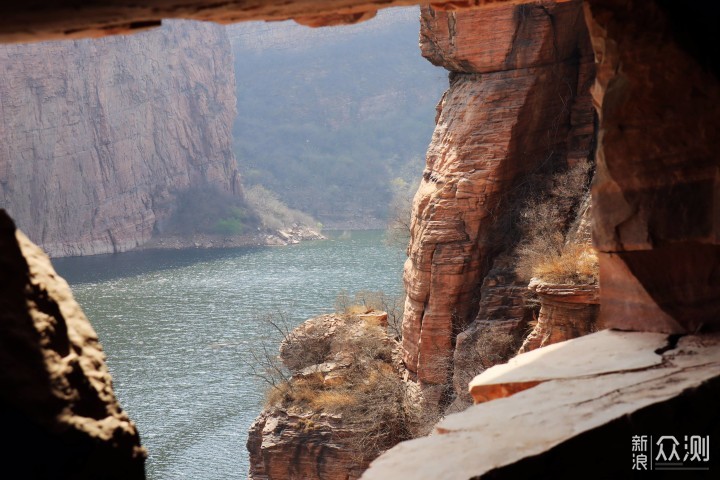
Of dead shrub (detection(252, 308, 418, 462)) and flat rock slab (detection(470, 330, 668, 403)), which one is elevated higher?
flat rock slab (detection(470, 330, 668, 403))

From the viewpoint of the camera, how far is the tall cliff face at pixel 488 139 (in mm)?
15758

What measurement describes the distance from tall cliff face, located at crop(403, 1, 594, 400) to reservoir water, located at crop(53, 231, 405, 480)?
659 centimetres

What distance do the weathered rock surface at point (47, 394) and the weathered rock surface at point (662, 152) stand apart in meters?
3.14

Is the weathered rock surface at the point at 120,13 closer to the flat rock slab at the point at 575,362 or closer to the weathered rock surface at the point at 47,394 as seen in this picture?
the weathered rock surface at the point at 47,394

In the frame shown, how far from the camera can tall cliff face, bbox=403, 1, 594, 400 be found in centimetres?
1576

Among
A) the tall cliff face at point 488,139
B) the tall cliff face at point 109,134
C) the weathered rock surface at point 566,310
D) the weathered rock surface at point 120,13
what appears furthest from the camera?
the tall cliff face at point 109,134

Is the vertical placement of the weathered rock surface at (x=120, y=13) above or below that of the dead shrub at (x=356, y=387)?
above

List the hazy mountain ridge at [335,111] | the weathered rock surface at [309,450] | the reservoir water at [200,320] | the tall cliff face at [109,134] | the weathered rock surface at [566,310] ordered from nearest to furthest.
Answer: the weathered rock surface at [566,310]
the weathered rock surface at [309,450]
the reservoir water at [200,320]
the tall cliff face at [109,134]
the hazy mountain ridge at [335,111]

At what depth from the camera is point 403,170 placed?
7825 cm

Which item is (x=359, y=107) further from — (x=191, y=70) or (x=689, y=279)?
(x=689, y=279)

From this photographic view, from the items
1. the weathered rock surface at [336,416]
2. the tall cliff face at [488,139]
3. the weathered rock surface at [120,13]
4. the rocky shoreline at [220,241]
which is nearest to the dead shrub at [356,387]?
the weathered rock surface at [336,416]

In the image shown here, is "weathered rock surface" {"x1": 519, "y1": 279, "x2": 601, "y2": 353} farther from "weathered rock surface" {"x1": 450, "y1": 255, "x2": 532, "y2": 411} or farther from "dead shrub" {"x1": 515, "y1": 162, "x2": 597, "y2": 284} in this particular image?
"weathered rock surface" {"x1": 450, "y1": 255, "x2": 532, "y2": 411}

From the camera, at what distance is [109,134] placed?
176 feet

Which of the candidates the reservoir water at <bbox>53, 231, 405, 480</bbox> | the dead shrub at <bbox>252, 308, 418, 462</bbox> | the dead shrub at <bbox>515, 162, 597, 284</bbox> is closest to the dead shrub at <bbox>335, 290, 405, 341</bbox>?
the dead shrub at <bbox>252, 308, 418, 462</bbox>
